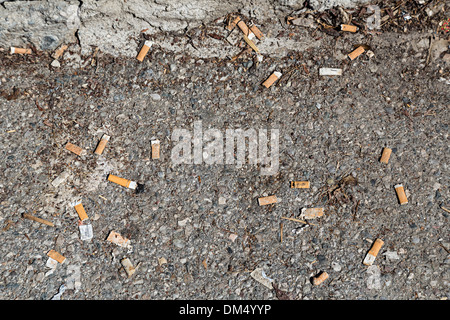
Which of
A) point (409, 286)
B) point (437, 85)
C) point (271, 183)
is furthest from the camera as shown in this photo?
point (437, 85)

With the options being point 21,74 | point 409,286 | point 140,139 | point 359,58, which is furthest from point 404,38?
point 21,74

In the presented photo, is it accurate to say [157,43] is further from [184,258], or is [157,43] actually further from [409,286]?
[409,286]

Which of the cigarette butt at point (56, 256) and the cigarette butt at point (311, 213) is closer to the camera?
the cigarette butt at point (56, 256)

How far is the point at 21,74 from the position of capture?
3.55 m

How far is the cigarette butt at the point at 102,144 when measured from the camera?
10.9 ft

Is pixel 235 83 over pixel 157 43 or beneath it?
beneath

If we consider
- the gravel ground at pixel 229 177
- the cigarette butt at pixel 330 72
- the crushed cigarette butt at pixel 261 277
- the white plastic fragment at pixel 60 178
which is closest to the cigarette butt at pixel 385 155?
the gravel ground at pixel 229 177

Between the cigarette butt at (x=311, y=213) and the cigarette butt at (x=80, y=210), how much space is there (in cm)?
182

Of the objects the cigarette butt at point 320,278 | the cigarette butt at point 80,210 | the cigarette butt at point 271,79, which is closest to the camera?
the cigarette butt at point 320,278

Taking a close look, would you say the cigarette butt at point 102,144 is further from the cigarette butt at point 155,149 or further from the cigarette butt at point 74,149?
the cigarette butt at point 155,149

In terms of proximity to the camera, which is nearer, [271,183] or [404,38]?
[271,183]

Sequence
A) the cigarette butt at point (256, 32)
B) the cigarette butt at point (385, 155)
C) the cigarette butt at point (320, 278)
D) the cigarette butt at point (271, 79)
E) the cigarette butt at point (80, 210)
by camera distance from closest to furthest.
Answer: the cigarette butt at point (320, 278) → the cigarette butt at point (80, 210) → the cigarette butt at point (385, 155) → the cigarette butt at point (271, 79) → the cigarette butt at point (256, 32)

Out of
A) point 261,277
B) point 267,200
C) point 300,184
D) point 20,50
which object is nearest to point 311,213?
point 300,184

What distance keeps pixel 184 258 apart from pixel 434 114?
257cm
